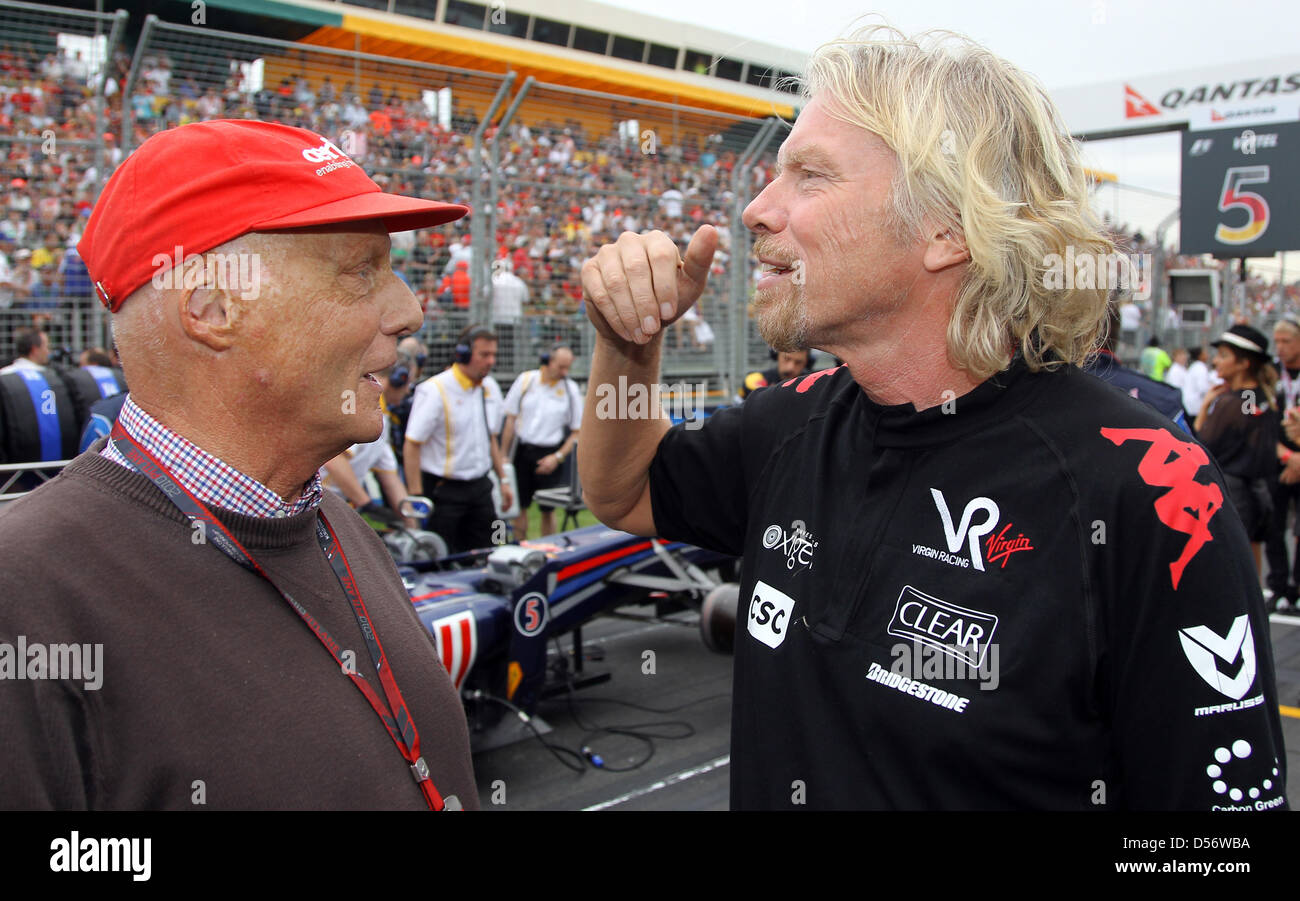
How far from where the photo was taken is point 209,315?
1382 mm

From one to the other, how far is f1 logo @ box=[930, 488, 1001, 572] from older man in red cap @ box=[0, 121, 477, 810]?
0.85 meters

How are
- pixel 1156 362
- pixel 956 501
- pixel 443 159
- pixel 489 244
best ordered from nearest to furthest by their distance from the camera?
pixel 956 501 → pixel 489 244 → pixel 443 159 → pixel 1156 362

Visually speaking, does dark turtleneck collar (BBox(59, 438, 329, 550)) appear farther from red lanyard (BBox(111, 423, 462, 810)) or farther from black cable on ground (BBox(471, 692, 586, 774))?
black cable on ground (BBox(471, 692, 586, 774))

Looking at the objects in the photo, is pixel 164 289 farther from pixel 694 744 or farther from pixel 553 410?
pixel 553 410

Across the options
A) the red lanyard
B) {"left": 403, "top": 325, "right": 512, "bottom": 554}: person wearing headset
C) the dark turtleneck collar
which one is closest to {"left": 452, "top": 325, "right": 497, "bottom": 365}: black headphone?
{"left": 403, "top": 325, "right": 512, "bottom": 554}: person wearing headset

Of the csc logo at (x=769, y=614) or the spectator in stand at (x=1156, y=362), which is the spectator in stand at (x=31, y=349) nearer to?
the csc logo at (x=769, y=614)

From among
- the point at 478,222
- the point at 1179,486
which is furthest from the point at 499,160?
the point at 1179,486

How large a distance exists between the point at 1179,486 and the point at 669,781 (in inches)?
143

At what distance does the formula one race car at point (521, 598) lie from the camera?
449 cm

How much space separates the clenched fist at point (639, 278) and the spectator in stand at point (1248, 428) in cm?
678

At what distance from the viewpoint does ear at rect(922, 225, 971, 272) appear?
158cm

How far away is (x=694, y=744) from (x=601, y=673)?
1.05 meters

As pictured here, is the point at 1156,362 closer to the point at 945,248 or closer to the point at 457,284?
the point at 457,284

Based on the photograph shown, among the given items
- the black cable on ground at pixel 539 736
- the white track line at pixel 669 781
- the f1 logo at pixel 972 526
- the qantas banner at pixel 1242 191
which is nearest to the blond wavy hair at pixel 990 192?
the f1 logo at pixel 972 526
